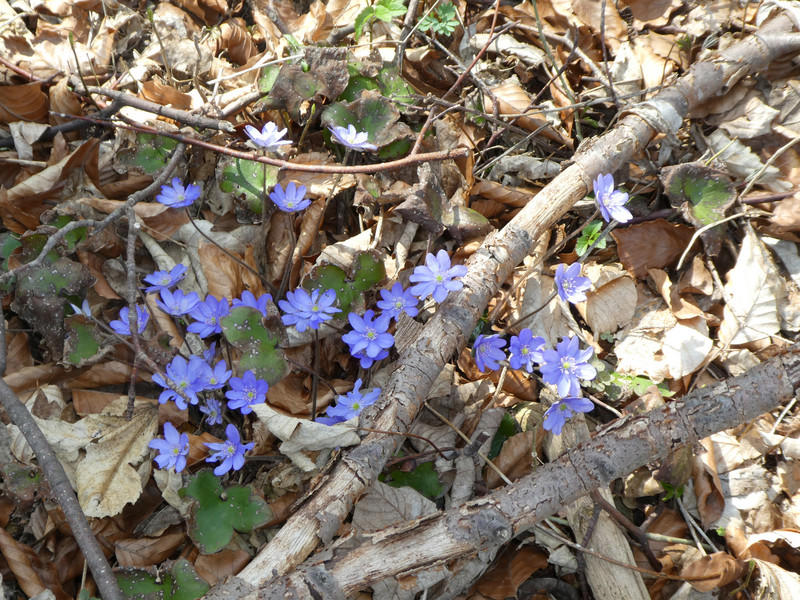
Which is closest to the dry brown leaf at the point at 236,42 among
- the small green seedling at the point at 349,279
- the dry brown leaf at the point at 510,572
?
the small green seedling at the point at 349,279

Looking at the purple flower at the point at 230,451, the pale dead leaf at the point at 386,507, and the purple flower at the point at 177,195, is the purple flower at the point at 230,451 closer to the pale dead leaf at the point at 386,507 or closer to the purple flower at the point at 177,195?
the pale dead leaf at the point at 386,507

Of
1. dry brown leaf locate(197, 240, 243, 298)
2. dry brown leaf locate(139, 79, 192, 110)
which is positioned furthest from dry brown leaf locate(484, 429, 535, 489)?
dry brown leaf locate(139, 79, 192, 110)

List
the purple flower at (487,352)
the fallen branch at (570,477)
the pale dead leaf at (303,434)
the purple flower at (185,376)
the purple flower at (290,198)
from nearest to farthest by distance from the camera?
the fallen branch at (570,477) → the pale dead leaf at (303,434) → the purple flower at (185,376) → the purple flower at (487,352) → the purple flower at (290,198)

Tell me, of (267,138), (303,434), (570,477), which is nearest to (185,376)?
(303,434)

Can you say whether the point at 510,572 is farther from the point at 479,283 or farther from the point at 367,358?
the point at 479,283

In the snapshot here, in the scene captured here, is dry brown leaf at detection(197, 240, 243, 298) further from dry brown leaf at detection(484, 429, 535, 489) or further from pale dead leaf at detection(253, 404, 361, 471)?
dry brown leaf at detection(484, 429, 535, 489)

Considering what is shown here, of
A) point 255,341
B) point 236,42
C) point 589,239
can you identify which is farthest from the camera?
point 236,42
